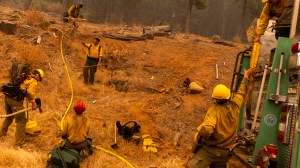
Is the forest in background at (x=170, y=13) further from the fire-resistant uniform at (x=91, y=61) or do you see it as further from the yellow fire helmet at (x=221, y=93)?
the yellow fire helmet at (x=221, y=93)

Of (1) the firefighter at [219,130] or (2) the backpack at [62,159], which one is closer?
(1) the firefighter at [219,130]

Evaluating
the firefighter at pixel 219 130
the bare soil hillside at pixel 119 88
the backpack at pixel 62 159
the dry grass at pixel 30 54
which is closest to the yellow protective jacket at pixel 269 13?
the firefighter at pixel 219 130

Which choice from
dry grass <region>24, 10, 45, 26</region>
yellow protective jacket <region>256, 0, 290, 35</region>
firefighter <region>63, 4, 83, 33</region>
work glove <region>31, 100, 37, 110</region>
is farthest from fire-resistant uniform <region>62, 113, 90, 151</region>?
dry grass <region>24, 10, 45, 26</region>

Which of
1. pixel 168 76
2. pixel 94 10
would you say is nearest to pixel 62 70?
pixel 168 76

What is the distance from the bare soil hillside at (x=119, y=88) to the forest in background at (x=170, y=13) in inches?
588

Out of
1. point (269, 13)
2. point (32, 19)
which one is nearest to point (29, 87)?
point (269, 13)

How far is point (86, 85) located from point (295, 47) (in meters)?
8.42

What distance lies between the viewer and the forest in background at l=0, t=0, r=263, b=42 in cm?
3553

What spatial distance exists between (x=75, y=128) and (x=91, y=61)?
5.51 meters

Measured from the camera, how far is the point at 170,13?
4853cm

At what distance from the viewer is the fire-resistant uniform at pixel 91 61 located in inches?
440

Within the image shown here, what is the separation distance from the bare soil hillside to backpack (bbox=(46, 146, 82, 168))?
40 cm

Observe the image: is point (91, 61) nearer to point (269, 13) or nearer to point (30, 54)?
point (30, 54)

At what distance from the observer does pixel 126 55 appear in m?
14.0
